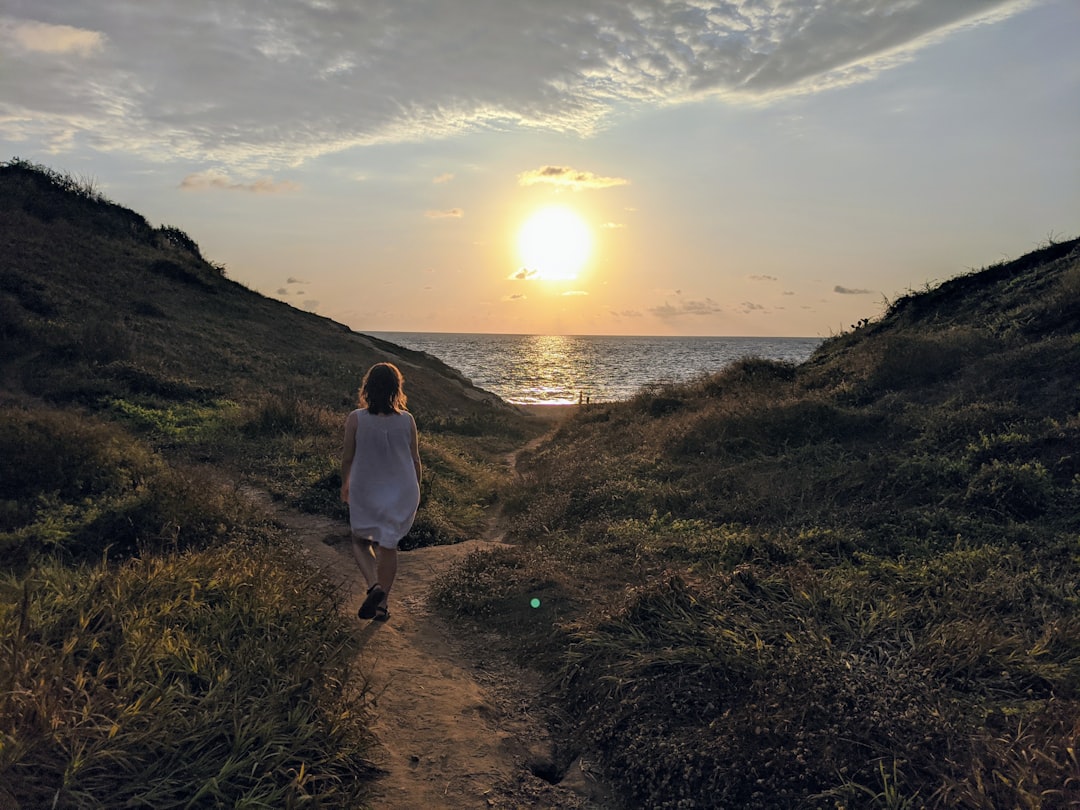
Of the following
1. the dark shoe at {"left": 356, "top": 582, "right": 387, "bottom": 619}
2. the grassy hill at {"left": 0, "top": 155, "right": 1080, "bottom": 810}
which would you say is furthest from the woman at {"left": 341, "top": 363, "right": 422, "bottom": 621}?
the grassy hill at {"left": 0, "top": 155, "right": 1080, "bottom": 810}

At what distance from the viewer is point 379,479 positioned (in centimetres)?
615

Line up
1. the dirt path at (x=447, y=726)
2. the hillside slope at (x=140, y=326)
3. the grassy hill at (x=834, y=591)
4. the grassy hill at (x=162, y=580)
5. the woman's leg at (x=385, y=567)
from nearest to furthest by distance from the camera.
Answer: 1. the grassy hill at (x=162, y=580)
2. the grassy hill at (x=834, y=591)
3. the dirt path at (x=447, y=726)
4. the woman's leg at (x=385, y=567)
5. the hillside slope at (x=140, y=326)

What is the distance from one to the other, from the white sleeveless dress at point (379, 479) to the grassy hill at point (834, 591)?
3.99 ft

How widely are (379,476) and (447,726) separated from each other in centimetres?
246

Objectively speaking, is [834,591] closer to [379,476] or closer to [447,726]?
[447,726]

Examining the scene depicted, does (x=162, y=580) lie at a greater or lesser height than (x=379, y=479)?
lesser

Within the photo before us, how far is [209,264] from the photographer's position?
3394 centimetres

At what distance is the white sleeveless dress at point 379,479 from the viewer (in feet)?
20.0

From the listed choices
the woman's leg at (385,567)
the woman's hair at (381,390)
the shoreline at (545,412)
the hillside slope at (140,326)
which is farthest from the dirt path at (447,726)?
the shoreline at (545,412)

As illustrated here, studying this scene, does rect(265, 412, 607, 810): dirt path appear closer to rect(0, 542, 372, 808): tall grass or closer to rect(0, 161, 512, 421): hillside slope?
rect(0, 542, 372, 808): tall grass

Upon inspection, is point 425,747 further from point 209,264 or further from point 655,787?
point 209,264

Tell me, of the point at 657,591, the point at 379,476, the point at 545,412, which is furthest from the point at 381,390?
the point at 545,412

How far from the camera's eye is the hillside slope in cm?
1536

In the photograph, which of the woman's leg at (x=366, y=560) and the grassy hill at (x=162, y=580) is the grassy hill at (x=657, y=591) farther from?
the woman's leg at (x=366, y=560)
